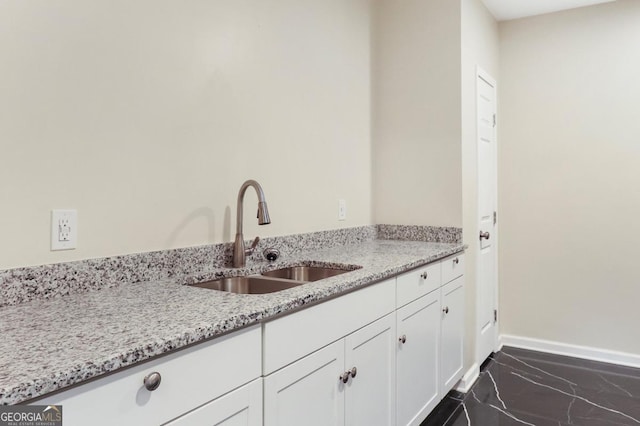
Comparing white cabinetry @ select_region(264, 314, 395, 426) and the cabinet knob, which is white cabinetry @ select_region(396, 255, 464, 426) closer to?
white cabinetry @ select_region(264, 314, 395, 426)

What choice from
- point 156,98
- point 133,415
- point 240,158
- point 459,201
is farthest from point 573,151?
point 133,415

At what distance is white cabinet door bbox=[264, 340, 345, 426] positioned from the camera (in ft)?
3.92

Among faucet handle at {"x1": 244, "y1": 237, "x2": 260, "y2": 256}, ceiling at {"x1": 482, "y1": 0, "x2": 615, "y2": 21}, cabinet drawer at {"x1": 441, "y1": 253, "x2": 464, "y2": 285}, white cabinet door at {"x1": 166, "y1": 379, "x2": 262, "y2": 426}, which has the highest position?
ceiling at {"x1": 482, "y1": 0, "x2": 615, "y2": 21}

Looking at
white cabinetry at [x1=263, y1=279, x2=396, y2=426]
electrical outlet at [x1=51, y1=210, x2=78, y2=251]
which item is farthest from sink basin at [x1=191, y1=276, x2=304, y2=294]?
electrical outlet at [x1=51, y1=210, x2=78, y2=251]

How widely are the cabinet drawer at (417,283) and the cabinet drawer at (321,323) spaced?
10 cm

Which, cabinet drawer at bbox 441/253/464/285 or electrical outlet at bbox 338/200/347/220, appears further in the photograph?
electrical outlet at bbox 338/200/347/220

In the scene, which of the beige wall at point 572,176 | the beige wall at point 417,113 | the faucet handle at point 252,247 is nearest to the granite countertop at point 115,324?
the faucet handle at point 252,247

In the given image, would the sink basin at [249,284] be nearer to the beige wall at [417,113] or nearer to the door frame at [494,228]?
the beige wall at [417,113]

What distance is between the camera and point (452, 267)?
2.48 meters

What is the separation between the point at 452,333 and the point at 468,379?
52 cm

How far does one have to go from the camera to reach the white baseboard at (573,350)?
3.11 metres

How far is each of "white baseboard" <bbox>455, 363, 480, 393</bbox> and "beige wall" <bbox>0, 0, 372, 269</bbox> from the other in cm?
129

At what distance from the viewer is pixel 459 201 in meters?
2.69

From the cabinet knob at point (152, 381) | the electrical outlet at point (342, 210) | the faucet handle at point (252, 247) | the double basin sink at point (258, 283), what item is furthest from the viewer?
the electrical outlet at point (342, 210)
